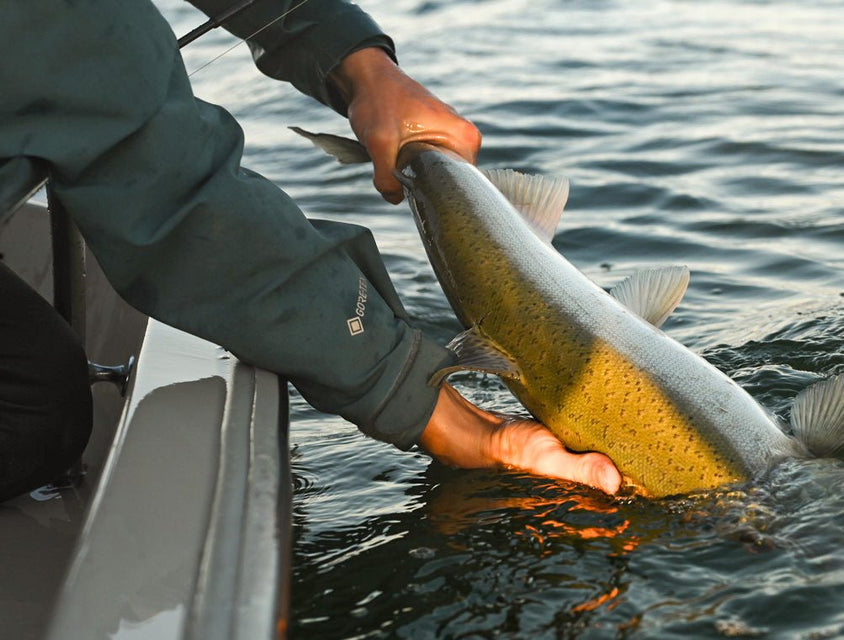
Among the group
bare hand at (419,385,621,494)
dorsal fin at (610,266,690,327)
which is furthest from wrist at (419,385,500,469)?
dorsal fin at (610,266,690,327)

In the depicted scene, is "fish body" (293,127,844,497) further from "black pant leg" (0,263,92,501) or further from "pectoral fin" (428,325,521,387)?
"black pant leg" (0,263,92,501)

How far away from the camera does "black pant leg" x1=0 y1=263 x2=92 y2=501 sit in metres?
2.74

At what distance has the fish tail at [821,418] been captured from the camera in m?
2.91

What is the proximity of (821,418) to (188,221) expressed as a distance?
1645 millimetres

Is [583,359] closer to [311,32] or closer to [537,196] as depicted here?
[537,196]

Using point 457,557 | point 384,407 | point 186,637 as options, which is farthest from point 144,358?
point 186,637

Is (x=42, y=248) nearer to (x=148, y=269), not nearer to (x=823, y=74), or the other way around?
(x=148, y=269)

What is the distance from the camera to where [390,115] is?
11.2ft

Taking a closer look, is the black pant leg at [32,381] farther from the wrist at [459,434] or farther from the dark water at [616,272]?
the wrist at [459,434]

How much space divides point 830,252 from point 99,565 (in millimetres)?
4297

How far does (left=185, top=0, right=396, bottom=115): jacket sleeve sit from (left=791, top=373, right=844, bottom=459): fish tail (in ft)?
5.41

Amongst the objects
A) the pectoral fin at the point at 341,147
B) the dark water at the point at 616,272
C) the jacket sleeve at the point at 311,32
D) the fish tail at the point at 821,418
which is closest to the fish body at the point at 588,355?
the fish tail at the point at 821,418

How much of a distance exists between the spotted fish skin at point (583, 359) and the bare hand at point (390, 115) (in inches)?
4.9

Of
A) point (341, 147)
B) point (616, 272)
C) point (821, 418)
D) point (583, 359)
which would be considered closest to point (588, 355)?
point (583, 359)
